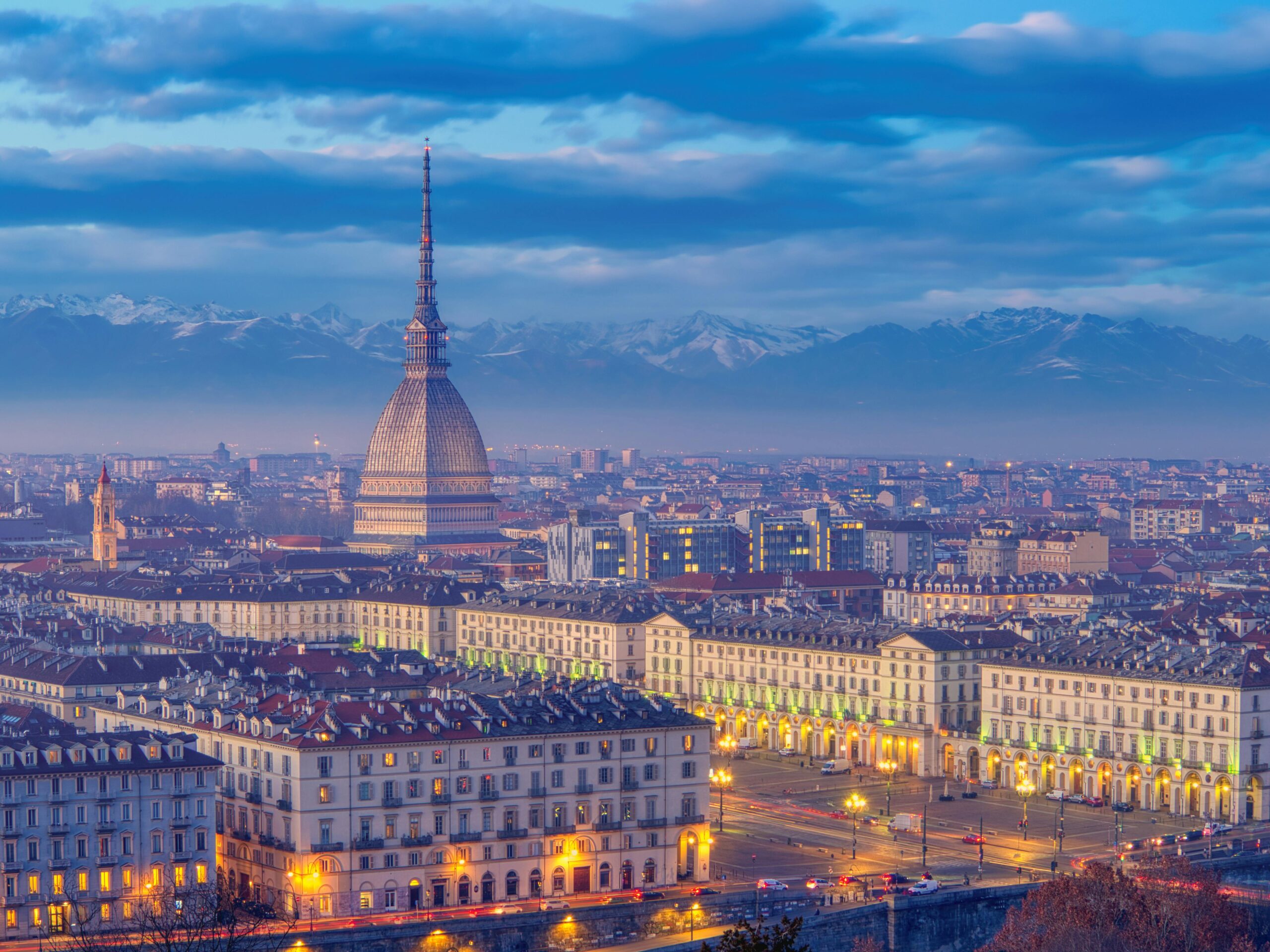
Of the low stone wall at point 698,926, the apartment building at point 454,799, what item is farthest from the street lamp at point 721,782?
the low stone wall at point 698,926

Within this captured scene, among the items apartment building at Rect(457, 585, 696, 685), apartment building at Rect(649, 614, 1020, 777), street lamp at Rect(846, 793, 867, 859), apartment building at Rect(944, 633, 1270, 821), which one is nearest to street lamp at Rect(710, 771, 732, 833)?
street lamp at Rect(846, 793, 867, 859)

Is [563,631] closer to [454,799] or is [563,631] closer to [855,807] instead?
[855,807]

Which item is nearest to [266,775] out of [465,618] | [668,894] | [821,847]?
[668,894]

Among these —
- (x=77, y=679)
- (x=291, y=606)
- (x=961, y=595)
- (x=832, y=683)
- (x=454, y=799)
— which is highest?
(x=961, y=595)

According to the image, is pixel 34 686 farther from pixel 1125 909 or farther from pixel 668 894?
pixel 1125 909

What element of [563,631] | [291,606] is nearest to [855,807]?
[563,631]

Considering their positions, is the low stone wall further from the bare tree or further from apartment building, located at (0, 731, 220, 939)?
apartment building, located at (0, 731, 220, 939)

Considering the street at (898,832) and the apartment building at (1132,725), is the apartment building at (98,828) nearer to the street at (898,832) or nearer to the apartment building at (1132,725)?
the street at (898,832)
